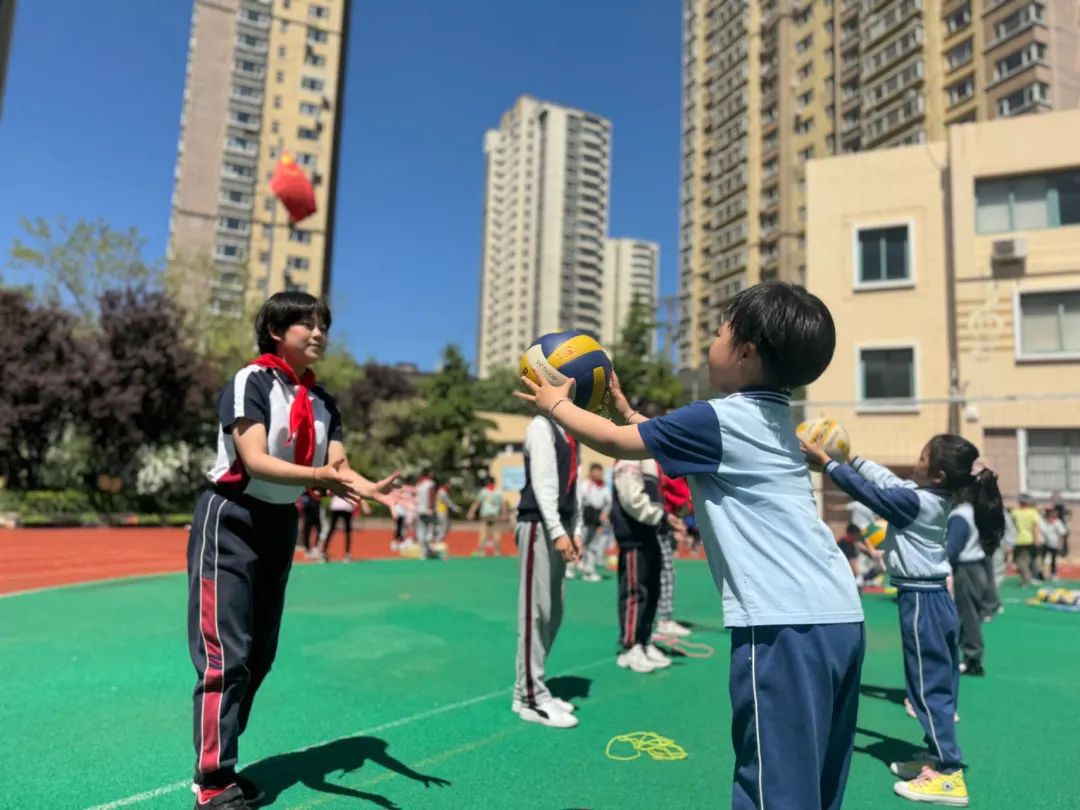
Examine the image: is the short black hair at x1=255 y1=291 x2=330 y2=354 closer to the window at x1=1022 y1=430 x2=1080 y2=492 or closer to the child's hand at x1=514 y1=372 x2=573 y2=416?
the child's hand at x1=514 y1=372 x2=573 y2=416

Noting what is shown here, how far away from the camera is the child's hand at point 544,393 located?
236cm

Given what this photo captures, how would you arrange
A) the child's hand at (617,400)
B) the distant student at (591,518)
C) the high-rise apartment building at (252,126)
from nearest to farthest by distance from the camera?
1. the child's hand at (617,400)
2. the distant student at (591,518)
3. the high-rise apartment building at (252,126)

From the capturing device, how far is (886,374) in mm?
20500

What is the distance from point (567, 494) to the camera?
460 cm

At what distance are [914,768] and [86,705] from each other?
4676 millimetres

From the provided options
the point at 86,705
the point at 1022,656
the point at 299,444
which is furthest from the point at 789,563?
the point at 1022,656

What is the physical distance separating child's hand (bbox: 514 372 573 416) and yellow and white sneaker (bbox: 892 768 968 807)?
260 centimetres

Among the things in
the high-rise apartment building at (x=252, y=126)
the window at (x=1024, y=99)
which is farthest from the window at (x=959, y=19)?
the high-rise apartment building at (x=252, y=126)

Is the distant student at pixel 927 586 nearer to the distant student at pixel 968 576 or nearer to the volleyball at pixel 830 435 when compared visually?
the volleyball at pixel 830 435

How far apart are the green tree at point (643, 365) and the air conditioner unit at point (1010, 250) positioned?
14.9m

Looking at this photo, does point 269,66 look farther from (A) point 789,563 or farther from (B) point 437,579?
(A) point 789,563

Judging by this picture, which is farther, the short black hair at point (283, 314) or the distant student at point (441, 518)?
the distant student at point (441, 518)

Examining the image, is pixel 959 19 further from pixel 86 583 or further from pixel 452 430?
pixel 86 583

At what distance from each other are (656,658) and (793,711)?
13.4ft
